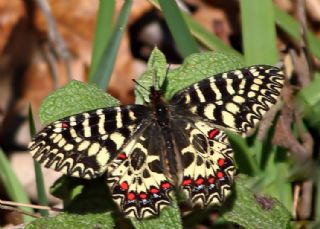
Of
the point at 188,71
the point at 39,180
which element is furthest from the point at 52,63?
the point at 188,71

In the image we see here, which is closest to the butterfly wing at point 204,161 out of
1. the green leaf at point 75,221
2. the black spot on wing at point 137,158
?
the black spot on wing at point 137,158

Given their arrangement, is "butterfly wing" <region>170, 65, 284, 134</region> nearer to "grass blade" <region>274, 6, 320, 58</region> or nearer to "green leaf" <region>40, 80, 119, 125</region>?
"green leaf" <region>40, 80, 119, 125</region>

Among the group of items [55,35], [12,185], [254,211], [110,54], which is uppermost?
[55,35]

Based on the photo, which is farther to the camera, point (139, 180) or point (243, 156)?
point (243, 156)

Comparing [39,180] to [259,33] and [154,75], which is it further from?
[259,33]

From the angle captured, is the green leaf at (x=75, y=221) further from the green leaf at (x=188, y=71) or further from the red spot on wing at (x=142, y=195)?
the green leaf at (x=188, y=71)

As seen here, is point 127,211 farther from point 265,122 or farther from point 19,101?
point 19,101

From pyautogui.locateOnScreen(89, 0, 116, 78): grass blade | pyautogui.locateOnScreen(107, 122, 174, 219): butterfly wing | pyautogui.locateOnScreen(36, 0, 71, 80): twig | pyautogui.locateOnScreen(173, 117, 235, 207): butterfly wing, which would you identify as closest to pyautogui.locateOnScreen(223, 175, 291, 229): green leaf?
pyautogui.locateOnScreen(173, 117, 235, 207): butterfly wing
